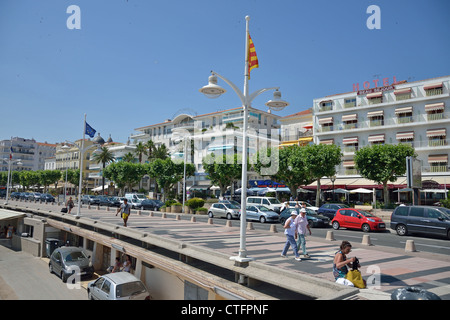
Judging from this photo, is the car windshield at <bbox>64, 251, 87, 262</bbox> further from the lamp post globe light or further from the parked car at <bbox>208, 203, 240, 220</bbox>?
the lamp post globe light

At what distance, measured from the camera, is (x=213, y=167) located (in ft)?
146

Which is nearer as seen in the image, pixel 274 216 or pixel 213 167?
pixel 274 216

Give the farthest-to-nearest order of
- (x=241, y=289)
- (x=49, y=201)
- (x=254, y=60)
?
(x=49, y=201) → (x=254, y=60) → (x=241, y=289)

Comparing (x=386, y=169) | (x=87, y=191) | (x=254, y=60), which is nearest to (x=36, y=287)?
(x=254, y=60)

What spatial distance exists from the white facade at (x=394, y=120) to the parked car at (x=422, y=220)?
22256mm

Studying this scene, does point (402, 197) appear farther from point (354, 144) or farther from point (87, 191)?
point (87, 191)

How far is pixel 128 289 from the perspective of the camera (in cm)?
1163

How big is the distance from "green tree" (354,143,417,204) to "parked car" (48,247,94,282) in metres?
28.7

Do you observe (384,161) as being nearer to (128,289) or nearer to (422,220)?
(422,220)

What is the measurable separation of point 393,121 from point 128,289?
139 feet

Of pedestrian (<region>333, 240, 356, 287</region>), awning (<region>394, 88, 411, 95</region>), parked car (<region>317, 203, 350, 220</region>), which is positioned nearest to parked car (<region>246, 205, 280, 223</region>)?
parked car (<region>317, 203, 350, 220</region>)

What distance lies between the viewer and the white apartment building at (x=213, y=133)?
53416 millimetres

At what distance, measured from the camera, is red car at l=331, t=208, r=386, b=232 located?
20.7 m
